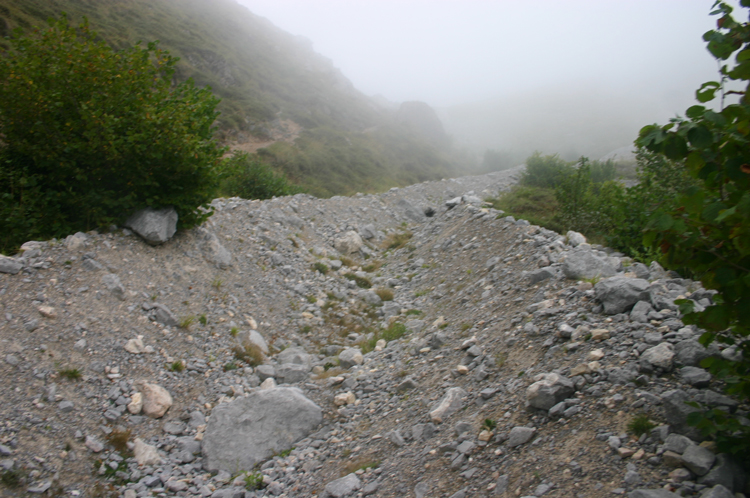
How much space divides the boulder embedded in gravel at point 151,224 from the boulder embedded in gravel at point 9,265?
1.76m

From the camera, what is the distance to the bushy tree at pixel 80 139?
6.01 meters

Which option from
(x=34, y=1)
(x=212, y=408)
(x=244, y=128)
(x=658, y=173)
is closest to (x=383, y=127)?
(x=244, y=128)

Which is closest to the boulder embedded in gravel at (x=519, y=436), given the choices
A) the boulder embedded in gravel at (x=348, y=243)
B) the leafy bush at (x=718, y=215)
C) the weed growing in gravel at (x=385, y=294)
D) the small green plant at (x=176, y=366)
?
the leafy bush at (x=718, y=215)

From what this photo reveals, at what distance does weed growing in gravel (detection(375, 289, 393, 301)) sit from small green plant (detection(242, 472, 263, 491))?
16.2 ft

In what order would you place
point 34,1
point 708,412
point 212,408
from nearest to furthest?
point 708,412 < point 212,408 < point 34,1

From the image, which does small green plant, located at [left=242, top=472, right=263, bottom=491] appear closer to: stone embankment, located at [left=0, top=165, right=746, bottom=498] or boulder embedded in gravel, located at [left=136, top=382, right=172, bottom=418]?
stone embankment, located at [left=0, top=165, right=746, bottom=498]

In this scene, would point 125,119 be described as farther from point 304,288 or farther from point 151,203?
point 304,288

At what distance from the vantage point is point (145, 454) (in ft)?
14.1

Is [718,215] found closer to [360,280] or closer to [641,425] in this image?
[641,425]

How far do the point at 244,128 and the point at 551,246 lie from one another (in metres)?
27.7

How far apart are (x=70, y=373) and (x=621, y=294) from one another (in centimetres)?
631

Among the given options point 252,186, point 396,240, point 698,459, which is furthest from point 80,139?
point 252,186

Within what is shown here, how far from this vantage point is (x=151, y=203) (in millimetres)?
6645

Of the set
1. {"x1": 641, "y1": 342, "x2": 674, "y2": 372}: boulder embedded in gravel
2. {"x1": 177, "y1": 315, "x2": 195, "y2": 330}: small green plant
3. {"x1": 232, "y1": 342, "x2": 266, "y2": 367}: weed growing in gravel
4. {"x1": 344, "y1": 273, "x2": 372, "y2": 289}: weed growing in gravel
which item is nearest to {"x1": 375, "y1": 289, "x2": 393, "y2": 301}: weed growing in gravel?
{"x1": 344, "y1": 273, "x2": 372, "y2": 289}: weed growing in gravel
